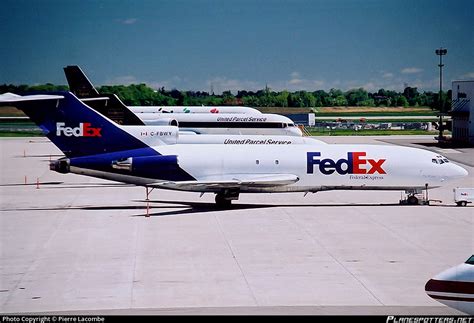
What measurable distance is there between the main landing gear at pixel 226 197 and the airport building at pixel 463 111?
184 feet

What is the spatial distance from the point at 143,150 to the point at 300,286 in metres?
17.9

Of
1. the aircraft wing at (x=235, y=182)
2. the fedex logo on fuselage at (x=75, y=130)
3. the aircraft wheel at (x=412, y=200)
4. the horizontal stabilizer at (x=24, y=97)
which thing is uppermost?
the horizontal stabilizer at (x=24, y=97)

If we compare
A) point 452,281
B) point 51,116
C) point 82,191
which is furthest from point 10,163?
point 452,281

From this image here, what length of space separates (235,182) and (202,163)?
2026 mm

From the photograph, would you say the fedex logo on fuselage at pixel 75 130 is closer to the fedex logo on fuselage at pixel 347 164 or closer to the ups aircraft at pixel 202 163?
the ups aircraft at pixel 202 163

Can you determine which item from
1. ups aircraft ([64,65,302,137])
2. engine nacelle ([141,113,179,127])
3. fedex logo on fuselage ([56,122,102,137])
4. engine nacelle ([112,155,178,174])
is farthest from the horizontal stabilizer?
ups aircraft ([64,65,302,137])

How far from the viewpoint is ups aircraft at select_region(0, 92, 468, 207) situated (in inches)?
1465

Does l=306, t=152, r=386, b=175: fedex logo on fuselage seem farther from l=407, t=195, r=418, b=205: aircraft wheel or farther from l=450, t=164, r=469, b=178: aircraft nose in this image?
l=450, t=164, r=469, b=178: aircraft nose

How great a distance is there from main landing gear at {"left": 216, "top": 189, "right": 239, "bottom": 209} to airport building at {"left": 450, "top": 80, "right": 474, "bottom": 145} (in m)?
56.2

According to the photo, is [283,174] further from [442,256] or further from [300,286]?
[300,286]

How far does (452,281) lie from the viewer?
1524cm

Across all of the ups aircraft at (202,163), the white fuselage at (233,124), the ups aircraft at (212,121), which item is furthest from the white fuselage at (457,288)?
the white fuselage at (233,124)

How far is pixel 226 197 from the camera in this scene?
37625mm

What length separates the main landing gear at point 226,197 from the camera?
3750cm
